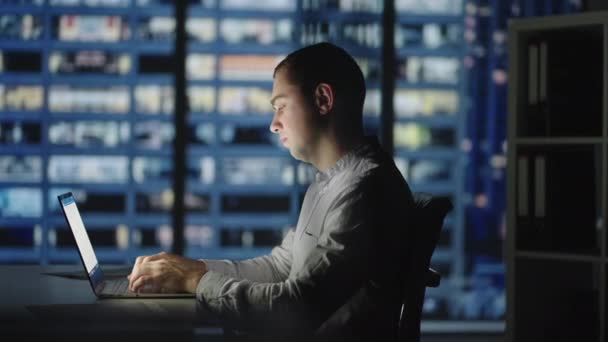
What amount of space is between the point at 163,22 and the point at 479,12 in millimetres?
2482

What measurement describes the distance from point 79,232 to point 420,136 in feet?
16.7

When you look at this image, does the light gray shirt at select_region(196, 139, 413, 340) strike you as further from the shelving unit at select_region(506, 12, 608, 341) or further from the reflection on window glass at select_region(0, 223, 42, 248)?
the reflection on window glass at select_region(0, 223, 42, 248)

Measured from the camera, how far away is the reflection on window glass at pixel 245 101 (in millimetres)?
7250

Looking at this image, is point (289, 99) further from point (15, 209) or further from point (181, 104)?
point (15, 209)

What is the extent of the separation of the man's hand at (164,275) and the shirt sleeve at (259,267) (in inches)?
5.6

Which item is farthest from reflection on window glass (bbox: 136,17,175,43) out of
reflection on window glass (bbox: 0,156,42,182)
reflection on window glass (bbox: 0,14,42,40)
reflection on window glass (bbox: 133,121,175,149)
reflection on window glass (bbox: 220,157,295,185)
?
reflection on window glass (bbox: 220,157,295,185)

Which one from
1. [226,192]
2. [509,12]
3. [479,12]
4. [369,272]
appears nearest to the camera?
[369,272]

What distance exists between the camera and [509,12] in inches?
208

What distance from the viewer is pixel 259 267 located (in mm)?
1993

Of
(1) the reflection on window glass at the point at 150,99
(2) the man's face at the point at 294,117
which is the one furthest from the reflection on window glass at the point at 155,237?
(2) the man's face at the point at 294,117

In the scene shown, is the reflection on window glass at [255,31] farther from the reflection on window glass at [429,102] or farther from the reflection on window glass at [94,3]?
the reflection on window glass at [429,102]

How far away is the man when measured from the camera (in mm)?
1458

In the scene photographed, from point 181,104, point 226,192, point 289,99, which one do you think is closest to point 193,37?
point 181,104

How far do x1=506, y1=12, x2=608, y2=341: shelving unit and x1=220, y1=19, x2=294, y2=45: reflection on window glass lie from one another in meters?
4.22
